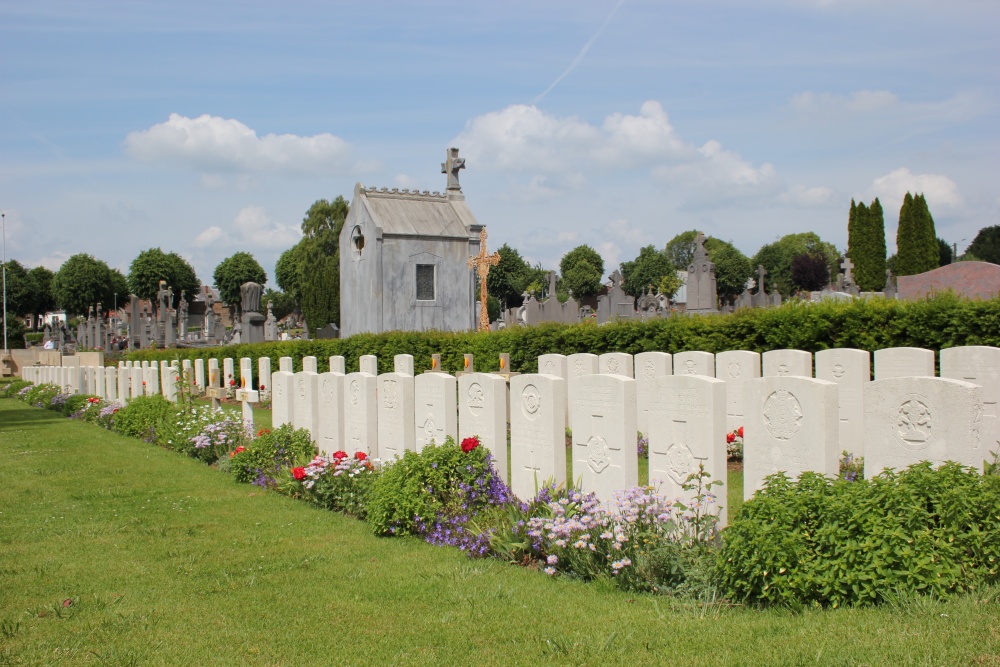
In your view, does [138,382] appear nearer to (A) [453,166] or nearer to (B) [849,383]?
(A) [453,166]

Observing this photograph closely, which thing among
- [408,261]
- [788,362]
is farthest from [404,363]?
[408,261]

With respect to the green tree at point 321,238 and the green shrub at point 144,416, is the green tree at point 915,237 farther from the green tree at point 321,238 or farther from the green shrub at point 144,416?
the green shrub at point 144,416

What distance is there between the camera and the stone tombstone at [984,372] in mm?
7543

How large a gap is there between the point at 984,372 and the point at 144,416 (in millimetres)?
14349

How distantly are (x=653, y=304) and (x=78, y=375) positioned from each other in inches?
843

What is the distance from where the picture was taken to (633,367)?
43.1 feet

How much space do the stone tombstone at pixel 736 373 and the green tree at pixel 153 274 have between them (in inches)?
3147

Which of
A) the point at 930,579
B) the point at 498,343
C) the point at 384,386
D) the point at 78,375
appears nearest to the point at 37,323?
the point at 78,375

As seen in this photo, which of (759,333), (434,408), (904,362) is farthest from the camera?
(759,333)

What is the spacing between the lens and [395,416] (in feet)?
29.6

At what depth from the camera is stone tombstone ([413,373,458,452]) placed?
27.1 feet

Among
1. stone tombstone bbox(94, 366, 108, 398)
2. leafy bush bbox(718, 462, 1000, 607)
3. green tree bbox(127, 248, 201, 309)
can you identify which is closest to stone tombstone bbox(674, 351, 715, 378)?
leafy bush bbox(718, 462, 1000, 607)

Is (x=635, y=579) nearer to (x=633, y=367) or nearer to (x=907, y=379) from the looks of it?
(x=907, y=379)

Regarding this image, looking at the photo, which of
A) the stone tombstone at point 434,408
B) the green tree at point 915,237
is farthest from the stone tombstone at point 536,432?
the green tree at point 915,237
